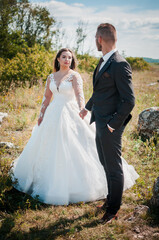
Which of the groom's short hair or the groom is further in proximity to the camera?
the groom's short hair

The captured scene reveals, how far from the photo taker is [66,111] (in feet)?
12.4

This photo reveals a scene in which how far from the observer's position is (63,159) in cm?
349

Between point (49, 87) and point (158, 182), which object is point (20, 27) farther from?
point (158, 182)

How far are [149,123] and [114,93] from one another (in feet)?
11.6

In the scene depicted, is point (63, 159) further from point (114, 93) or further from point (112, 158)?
point (114, 93)

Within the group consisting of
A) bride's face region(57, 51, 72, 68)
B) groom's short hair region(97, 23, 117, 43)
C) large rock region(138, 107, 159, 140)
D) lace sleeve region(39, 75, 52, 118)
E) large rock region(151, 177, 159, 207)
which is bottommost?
large rock region(151, 177, 159, 207)

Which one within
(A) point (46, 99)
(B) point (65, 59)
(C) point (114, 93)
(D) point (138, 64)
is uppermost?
(D) point (138, 64)

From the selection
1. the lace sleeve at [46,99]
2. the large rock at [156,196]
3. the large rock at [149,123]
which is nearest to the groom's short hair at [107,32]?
the lace sleeve at [46,99]

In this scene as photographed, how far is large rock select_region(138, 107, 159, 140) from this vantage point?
5.77 m

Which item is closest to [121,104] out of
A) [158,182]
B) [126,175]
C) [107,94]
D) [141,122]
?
[107,94]

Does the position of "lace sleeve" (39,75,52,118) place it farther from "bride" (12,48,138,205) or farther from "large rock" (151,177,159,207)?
"large rock" (151,177,159,207)

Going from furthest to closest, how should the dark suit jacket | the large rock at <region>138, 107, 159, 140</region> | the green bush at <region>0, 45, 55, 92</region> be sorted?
the green bush at <region>0, 45, 55, 92</region>
the large rock at <region>138, 107, 159, 140</region>
the dark suit jacket

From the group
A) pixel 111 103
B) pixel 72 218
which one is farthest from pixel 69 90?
pixel 72 218

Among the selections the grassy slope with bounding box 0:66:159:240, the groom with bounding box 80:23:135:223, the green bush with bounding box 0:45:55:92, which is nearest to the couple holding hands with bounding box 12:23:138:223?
the groom with bounding box 80:23:135:223
